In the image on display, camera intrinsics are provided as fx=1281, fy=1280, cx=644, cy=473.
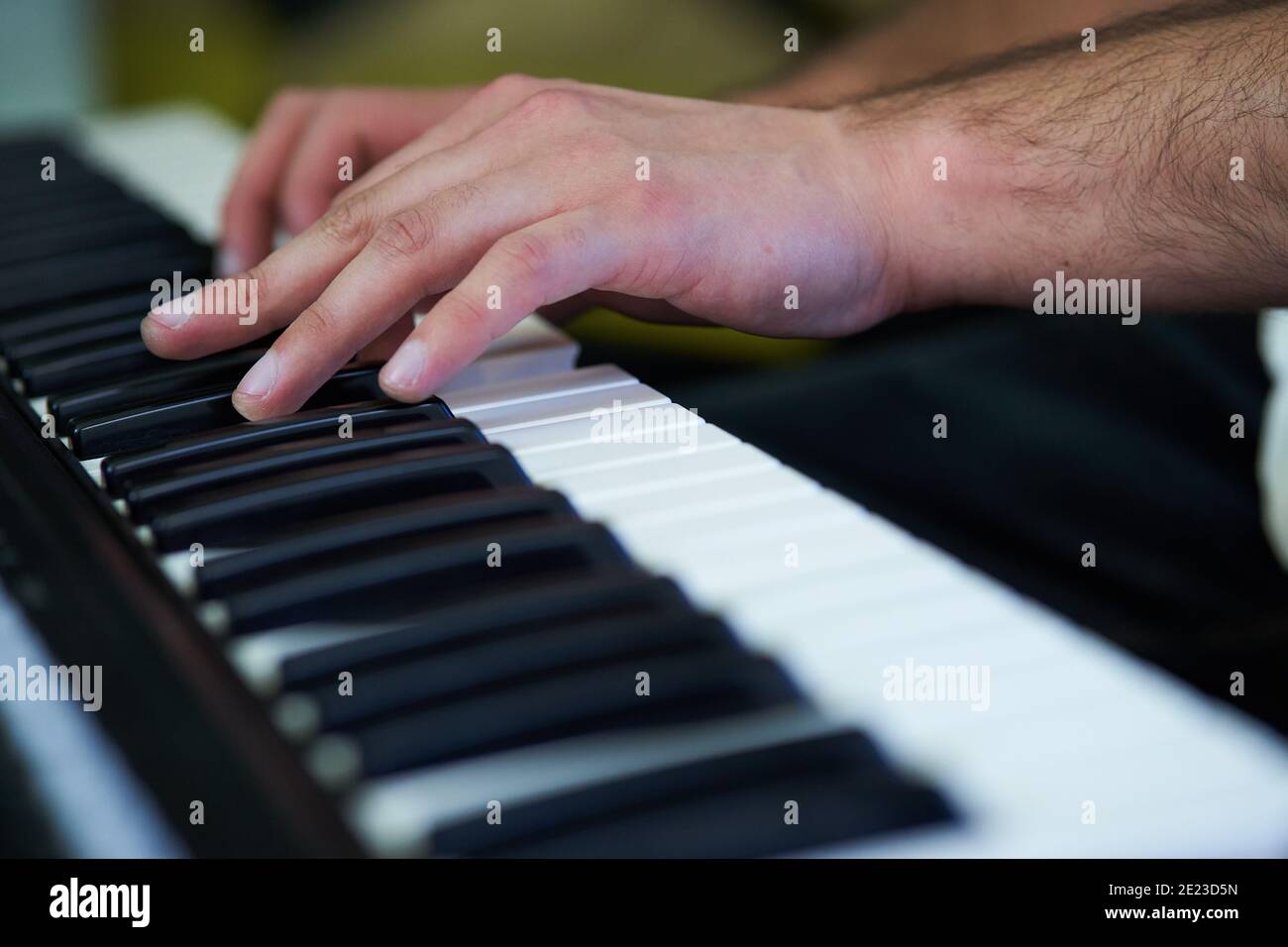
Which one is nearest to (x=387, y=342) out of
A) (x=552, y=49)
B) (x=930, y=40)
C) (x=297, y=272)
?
(x=297, y=272)

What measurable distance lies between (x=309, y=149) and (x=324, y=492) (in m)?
0.57

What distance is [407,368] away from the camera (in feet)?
2.28

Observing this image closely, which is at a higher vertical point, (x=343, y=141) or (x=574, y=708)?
(x=343, y=141)

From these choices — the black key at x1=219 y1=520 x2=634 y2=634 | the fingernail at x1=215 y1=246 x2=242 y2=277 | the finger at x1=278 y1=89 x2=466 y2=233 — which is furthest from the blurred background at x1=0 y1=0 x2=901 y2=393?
the black key at x1=219 y1=520 x2=634 y2=634

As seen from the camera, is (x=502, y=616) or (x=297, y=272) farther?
(x=297, y=272)

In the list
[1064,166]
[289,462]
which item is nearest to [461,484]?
[289,462]

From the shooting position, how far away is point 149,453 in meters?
0.65

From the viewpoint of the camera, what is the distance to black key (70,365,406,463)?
26.7 inches

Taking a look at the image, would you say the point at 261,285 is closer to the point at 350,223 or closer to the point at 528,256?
the point at 350,223

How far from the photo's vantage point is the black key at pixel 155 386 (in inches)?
28.3

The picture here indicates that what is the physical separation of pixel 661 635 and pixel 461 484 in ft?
0.58

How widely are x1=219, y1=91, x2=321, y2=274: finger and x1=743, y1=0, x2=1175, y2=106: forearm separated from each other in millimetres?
468

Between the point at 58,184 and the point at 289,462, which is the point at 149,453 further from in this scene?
the point at 58,184

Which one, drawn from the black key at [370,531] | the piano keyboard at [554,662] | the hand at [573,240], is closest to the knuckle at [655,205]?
the hand at [573,240]
